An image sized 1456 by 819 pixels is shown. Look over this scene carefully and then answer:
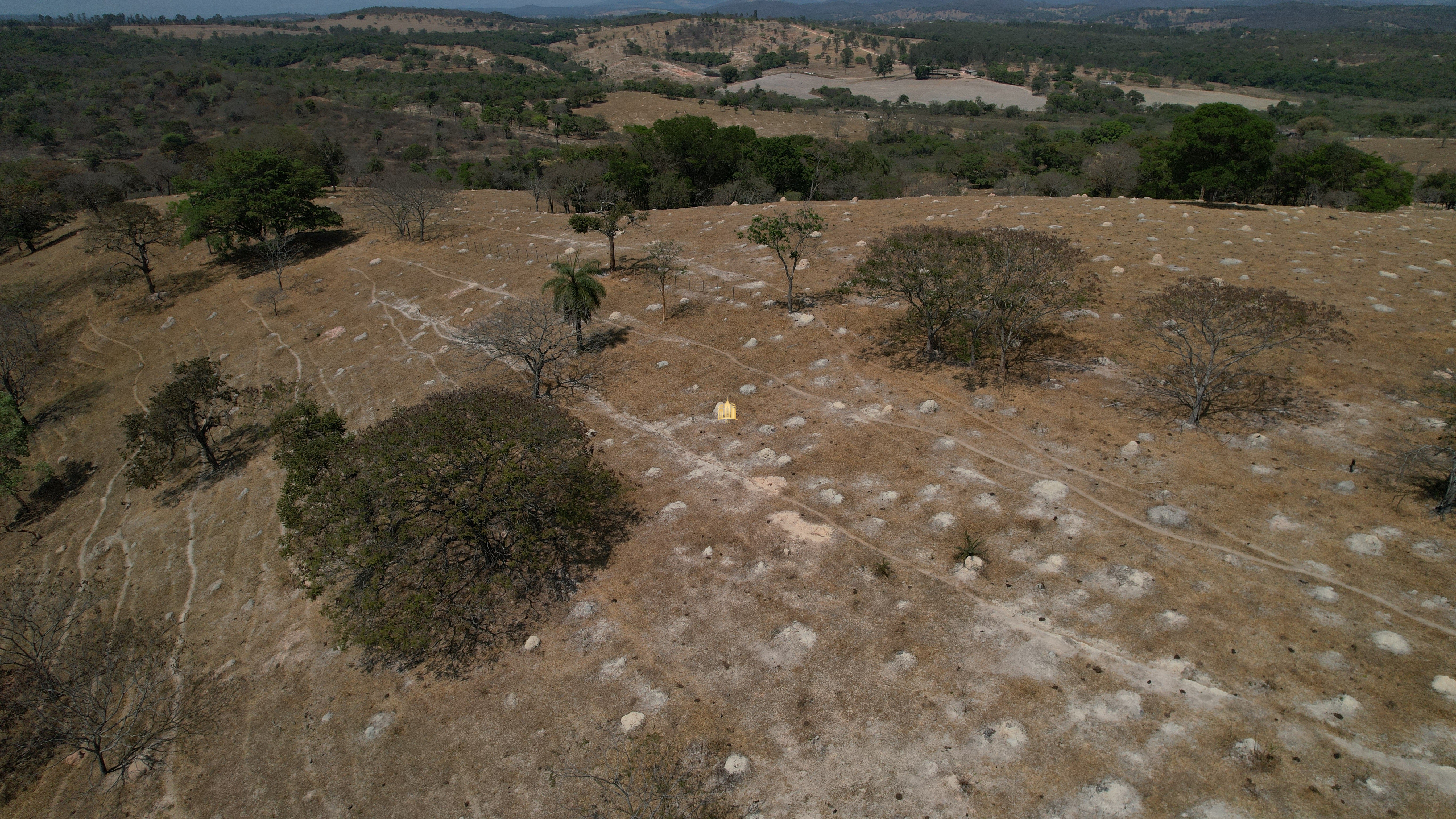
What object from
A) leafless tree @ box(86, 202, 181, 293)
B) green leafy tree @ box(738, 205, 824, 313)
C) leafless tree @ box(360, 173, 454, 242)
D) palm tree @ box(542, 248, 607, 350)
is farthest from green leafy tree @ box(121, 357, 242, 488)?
green leafy tree @ box(738, 205, 824, 313)

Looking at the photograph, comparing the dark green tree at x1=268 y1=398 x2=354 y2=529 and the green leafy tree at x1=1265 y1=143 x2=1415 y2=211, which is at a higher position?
the green leafy tree at x1=1265 y1=143 x2=1415 y2=211

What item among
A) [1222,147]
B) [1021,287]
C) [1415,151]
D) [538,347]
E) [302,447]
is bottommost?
[302,447]

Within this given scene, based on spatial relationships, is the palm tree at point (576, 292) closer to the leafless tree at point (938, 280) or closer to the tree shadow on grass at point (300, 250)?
the leafless tree at point (938, 280)

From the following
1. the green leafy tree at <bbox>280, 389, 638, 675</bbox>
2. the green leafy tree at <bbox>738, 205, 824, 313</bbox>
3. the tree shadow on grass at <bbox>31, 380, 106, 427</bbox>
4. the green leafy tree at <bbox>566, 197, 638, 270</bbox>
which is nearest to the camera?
the green leafy tree at <bbox>280, 389, 638, 675</bbox>

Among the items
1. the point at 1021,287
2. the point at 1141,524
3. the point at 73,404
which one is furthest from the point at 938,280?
the point at 73,404

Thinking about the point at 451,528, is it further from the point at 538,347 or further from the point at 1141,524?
the point at 1141,524

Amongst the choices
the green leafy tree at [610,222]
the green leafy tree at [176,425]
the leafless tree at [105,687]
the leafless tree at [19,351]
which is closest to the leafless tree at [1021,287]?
the green leafy tree at [610,222]

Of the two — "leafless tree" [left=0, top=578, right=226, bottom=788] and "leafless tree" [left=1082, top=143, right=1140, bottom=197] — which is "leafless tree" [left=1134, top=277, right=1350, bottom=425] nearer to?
"leafless tree" [left=1082, top=143, right=1140, bottom=197]
